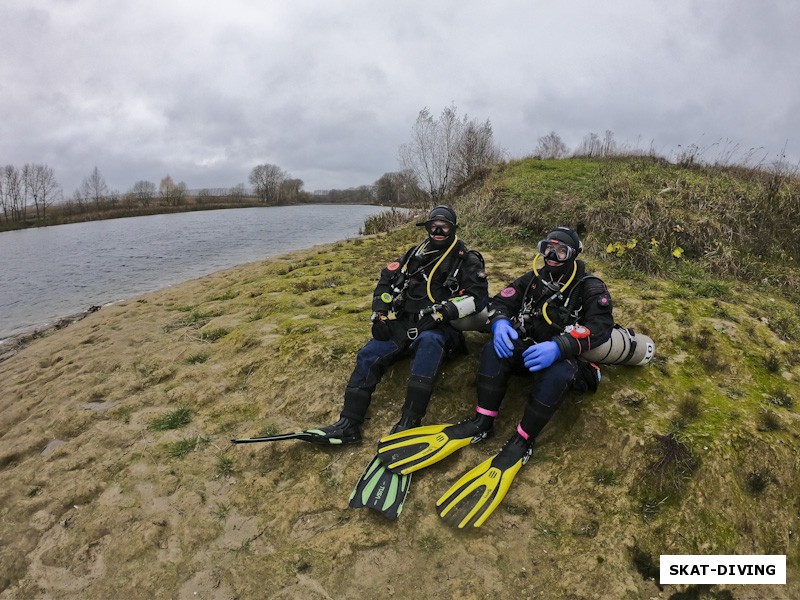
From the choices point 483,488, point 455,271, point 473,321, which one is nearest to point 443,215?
point 455,271

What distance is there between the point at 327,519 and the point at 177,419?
8.18 feet

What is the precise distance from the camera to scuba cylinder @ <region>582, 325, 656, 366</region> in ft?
12.8

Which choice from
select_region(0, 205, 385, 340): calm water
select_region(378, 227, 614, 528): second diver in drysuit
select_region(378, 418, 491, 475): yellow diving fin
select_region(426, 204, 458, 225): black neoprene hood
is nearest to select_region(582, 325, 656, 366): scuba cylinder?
select_region(378, 227, 614, 528): second diver in drysuit

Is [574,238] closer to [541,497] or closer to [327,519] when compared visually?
[541,497]

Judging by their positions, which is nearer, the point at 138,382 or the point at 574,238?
the point at 574,238

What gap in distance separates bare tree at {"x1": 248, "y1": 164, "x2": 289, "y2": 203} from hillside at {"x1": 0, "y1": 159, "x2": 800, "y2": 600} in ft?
299

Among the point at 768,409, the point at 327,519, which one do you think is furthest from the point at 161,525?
the point at 768,409

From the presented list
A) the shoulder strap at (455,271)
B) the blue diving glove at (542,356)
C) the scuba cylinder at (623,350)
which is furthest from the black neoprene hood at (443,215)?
the scuba cylinder at (623,350)

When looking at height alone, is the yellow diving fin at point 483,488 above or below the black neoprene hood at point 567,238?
below

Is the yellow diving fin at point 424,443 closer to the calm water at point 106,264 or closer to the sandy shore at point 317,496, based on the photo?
the sandy shore at point 317,496

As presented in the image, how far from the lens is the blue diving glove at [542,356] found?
140 inches

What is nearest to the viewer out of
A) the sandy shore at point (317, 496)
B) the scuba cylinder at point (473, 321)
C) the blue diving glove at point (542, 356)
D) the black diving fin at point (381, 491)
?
the sandy shore at point (317, 496)

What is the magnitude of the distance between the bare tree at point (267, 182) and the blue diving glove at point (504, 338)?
311 ft

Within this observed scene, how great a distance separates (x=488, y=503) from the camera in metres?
3.25
